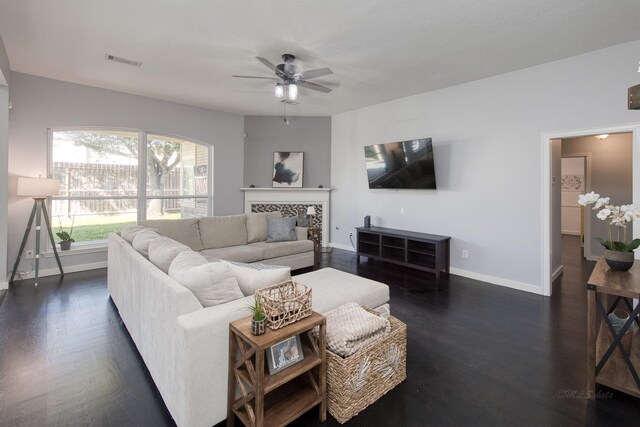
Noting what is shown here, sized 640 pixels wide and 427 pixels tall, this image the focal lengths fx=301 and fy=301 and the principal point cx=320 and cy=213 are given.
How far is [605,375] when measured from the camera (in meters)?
1.93

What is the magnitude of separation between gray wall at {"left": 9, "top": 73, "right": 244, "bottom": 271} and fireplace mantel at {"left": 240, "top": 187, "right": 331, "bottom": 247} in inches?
25.9

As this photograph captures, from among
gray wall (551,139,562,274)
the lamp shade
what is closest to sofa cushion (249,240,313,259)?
the lamp shade

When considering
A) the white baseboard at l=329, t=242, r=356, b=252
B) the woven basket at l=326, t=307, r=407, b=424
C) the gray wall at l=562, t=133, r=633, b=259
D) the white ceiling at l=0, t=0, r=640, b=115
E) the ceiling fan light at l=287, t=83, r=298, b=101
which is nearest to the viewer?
the woven basket at l=326, t=307, r=407, b=424

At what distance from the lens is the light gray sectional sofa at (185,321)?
1.52 meters

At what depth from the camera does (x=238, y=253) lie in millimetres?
4195

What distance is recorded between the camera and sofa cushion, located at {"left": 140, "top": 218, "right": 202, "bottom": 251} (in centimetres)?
407

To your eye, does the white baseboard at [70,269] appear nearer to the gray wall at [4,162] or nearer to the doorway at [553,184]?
the gray wall at [4,162]

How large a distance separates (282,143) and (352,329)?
17.7ft

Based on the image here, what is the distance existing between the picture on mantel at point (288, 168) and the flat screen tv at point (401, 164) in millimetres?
1666

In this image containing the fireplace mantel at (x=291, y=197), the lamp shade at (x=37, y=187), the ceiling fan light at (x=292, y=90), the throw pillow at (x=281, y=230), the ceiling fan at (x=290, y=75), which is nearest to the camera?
the ceiling fan at (x=290, y=75)

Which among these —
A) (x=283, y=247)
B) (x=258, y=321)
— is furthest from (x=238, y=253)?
(x=258, y=321)

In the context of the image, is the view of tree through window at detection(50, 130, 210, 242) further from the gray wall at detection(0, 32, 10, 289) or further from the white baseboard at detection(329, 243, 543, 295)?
the white baseboard at detection(329, 243, 543, 295)

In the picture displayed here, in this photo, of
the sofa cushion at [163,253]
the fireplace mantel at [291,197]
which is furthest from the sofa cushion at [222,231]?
the sofa cushion at [163,253]

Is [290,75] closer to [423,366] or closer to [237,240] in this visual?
[237,240]
